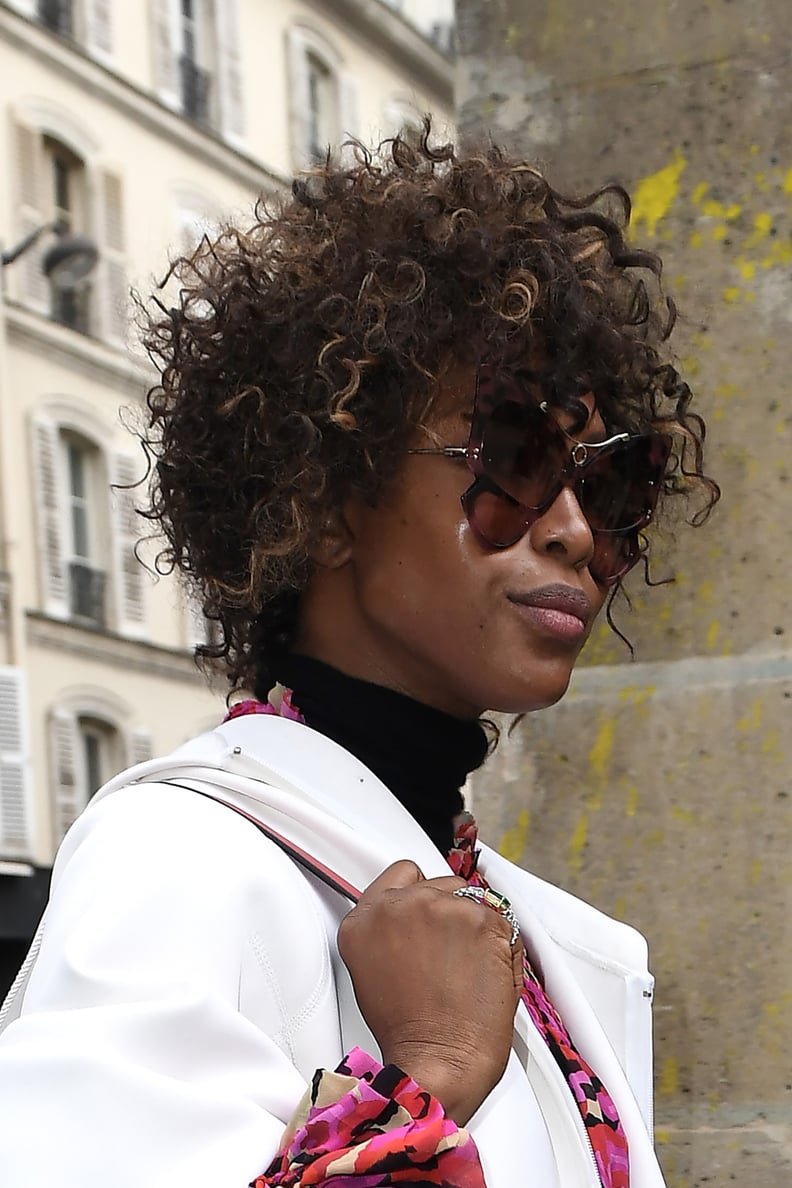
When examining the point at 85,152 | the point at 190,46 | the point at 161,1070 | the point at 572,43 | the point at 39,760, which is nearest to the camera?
the point at 161,1070

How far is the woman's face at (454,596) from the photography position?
2.07 metres

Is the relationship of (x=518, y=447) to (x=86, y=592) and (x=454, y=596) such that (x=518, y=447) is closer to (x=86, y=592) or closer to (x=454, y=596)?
(x=454, y=596)

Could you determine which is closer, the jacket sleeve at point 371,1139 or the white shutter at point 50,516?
the jacket sleeve at point 371,1139

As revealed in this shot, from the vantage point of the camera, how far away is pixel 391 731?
2.14 m

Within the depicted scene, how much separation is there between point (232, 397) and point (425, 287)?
230 millimetres

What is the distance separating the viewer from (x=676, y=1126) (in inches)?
105

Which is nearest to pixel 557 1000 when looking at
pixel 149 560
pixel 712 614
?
pixel 712 614

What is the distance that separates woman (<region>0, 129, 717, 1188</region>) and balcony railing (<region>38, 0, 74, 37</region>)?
Answer: 18855 millimetres

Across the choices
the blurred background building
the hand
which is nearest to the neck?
the hand

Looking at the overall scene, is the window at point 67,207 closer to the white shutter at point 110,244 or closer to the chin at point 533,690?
the white shutter at point 110,244

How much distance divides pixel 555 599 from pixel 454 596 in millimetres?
97

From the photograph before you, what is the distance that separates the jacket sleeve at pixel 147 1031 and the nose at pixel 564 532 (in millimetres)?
478

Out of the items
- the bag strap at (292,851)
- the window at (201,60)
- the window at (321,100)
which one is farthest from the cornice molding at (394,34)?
the bag strap at (292,851)

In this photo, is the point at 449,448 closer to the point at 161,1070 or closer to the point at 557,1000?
the point at 557,1000
